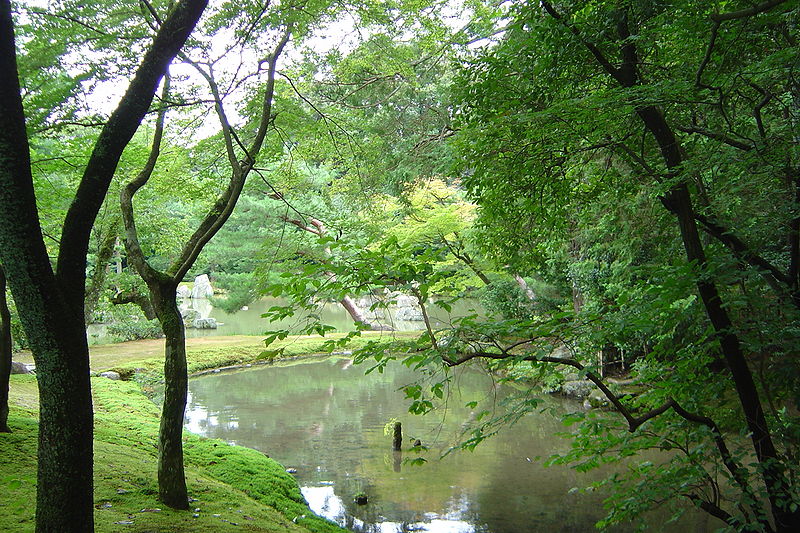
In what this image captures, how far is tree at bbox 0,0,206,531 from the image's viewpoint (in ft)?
7.32

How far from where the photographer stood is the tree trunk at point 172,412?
13.1 ft

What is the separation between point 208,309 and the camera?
2830 centimetres

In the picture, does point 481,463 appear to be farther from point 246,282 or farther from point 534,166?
point 246,282

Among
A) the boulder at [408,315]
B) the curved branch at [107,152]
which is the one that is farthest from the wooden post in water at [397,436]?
the boulder at [408,315]

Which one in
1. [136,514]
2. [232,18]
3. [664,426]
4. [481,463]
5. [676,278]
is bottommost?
[481,463]

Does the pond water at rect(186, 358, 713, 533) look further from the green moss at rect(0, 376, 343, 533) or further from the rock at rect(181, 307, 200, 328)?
the rock at rect(181, 307, 200, 328)

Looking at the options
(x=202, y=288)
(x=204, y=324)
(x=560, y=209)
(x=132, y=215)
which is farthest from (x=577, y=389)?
(x=202, y=288)

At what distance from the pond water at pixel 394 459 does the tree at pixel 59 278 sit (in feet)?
6.31

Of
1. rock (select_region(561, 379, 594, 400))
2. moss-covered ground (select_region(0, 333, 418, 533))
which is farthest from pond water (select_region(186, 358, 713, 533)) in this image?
moss-covered ground (select_region(0, 333, 418, 533))

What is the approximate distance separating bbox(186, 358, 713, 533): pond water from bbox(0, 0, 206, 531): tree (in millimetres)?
1923

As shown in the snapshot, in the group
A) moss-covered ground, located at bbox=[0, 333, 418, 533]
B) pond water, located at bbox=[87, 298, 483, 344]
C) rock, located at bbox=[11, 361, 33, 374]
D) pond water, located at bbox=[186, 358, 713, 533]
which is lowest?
pond water, located at bbox=[186, 358, 713, 533]

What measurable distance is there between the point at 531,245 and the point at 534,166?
1123 mm

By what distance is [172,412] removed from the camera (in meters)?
4.07

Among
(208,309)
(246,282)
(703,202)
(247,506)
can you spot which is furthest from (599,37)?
(208,309)
